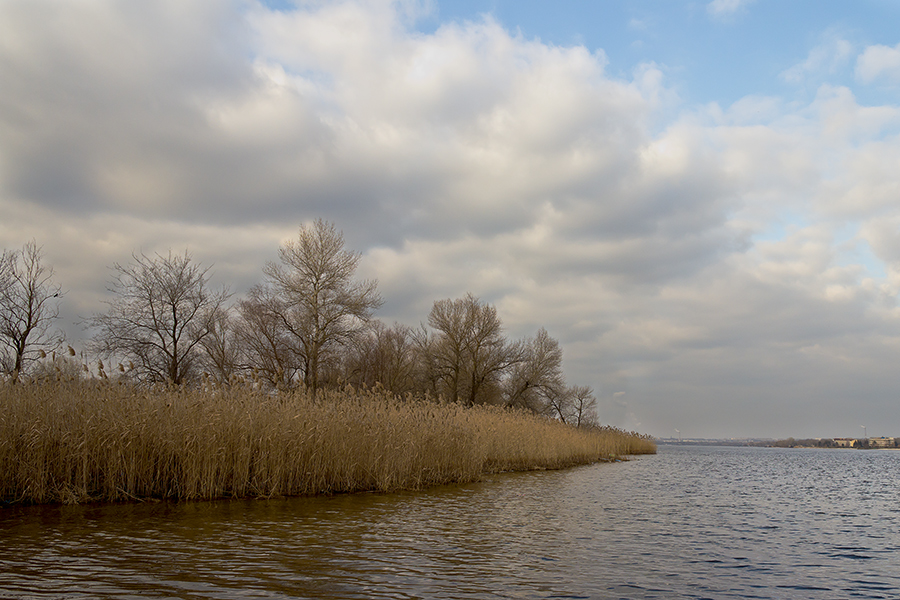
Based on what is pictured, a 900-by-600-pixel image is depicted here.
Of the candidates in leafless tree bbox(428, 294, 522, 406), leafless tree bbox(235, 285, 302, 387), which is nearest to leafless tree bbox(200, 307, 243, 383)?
leafless tree bbox(235, 285, 302, 387)

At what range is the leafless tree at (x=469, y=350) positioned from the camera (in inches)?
1822

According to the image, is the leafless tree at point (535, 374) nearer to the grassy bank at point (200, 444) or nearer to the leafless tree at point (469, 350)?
the leafless tree at point (469, 350)

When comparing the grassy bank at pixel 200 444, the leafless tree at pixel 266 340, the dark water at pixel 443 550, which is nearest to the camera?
the dark water at pixel 443 550

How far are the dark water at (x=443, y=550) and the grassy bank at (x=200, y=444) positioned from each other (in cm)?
65

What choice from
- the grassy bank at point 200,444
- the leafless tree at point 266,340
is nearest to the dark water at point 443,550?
the grassy bank at point 200,444

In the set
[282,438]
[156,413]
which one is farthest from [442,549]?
[156,413]

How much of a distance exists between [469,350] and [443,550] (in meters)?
39.5

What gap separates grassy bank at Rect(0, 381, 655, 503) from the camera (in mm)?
9375

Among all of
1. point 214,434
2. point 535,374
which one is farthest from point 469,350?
point 214,434

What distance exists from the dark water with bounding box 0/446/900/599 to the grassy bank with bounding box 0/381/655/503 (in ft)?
2.15

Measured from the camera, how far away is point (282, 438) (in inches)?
443

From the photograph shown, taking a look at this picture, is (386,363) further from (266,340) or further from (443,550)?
(443,550)

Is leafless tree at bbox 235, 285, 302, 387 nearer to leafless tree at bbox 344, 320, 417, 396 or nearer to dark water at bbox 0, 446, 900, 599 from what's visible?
leafless tree at bbox 344, 320, 417, 396

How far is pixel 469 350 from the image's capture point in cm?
4638
